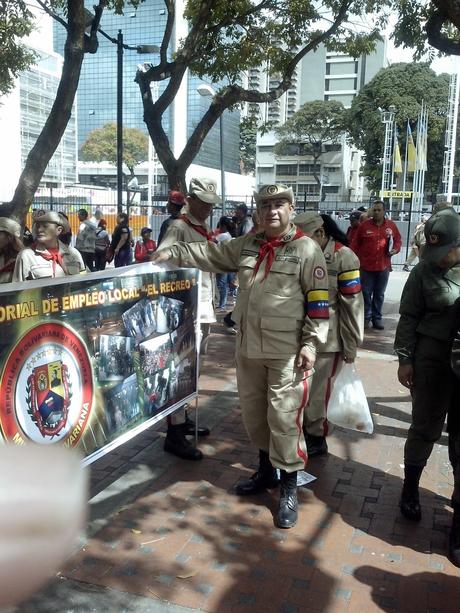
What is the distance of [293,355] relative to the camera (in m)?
3.50

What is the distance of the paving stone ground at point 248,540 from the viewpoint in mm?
2881

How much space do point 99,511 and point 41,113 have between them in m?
91.2

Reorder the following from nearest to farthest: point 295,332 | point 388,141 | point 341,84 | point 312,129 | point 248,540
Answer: point 248,540, point 295,332, point 388,141, point 312,129, point 341,84

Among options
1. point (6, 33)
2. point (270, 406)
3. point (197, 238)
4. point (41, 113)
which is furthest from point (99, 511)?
point (41, 113)

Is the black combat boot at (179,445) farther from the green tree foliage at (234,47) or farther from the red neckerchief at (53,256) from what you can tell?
the green tree foliage at (234,47)

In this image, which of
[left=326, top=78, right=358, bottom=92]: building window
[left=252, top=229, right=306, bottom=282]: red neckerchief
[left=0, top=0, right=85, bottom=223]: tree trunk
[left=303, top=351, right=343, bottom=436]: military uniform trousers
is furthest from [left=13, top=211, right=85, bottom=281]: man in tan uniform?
[left=326, top=78, right=358, bottom=92]: building window

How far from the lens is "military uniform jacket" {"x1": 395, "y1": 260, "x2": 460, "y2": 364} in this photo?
3.40m

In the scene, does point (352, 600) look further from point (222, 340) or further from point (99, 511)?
point (222, 340)

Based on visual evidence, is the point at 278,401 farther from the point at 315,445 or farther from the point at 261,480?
the point at 315,445

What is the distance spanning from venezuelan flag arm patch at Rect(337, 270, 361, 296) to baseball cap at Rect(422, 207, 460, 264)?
0.75m

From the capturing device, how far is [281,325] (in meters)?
3.44

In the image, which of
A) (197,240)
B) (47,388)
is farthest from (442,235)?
(47,388)

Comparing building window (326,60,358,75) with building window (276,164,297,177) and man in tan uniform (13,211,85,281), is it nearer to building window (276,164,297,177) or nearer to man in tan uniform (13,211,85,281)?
building window (276,164,297,177)

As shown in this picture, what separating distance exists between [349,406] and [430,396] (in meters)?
0.70
